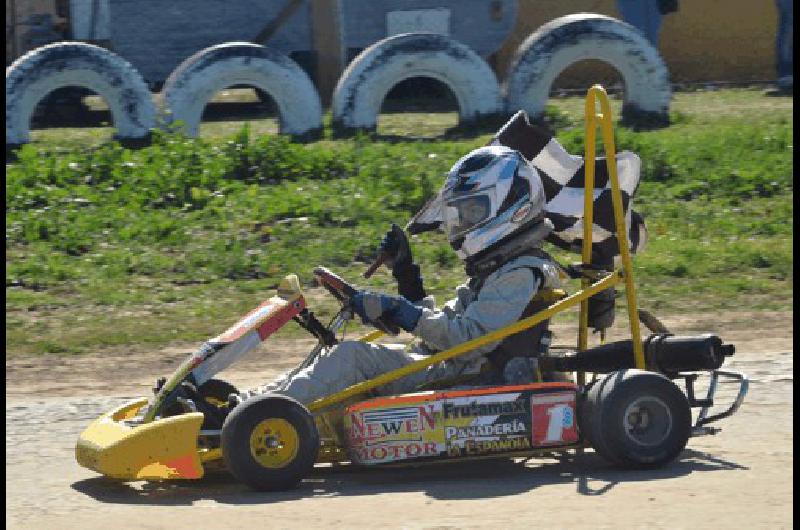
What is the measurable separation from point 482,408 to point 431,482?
344 mm

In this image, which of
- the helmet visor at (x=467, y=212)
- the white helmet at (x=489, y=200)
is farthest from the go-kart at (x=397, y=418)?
the helmet visor at (x=467, y=212)

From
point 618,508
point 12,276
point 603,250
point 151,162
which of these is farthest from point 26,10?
point 618,508

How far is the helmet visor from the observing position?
20.8 feet

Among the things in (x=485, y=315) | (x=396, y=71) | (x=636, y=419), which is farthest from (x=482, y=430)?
(x=396, y=71)

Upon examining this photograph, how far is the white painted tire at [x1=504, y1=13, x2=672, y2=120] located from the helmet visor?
721 centimetres

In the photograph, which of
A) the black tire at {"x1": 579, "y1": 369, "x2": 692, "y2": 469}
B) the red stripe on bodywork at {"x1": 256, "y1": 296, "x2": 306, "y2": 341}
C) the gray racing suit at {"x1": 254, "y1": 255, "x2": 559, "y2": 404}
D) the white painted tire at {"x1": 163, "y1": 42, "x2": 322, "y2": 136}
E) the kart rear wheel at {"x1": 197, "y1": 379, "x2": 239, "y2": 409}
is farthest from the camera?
the white painted tire at {"x1": 163, "y1": 42, "x2": 322, "y2": 136}

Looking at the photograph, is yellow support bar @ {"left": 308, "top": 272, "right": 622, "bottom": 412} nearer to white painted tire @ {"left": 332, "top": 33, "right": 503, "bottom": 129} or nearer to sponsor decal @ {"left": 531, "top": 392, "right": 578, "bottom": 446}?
sponsor decal @ {"left": 531, "top": 392, "right": 578, "bottom": 446}

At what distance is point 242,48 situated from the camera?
1310cm

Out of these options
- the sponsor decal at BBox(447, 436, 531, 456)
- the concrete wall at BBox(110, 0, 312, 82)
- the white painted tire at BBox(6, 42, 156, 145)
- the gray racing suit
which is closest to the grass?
the white painted tire at BBox(6, 42, 156, 145)

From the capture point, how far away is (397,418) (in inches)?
239

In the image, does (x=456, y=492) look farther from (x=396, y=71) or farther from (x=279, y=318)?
(x=396, y=71)

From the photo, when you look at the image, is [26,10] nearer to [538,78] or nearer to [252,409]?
[538,78]

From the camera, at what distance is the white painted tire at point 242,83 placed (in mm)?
12898

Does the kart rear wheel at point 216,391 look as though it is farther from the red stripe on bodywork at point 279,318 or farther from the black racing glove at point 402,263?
the black racing glove at point 402,263
